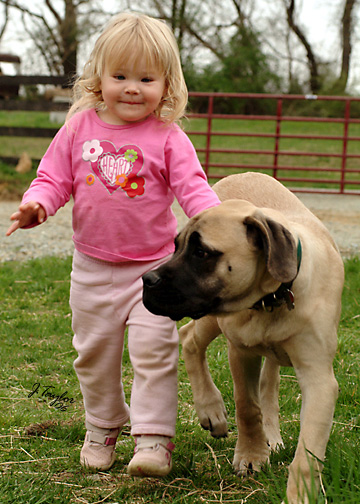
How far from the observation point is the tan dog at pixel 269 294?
255cm

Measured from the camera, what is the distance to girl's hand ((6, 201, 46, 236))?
289 centimetres

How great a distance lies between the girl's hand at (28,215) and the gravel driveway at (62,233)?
201 inches

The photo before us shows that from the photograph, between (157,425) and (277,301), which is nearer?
(277,301)

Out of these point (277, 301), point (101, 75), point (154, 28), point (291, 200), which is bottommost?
point (277, 301)

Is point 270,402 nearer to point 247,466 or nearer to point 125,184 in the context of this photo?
point 247,466

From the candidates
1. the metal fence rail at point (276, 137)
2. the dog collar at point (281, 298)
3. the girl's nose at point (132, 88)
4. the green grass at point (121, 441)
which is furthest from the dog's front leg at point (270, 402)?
the metal fence rail at point (276, 137)

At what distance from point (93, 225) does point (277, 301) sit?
3.26 ft

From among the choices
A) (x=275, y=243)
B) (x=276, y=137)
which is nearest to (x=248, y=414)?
(x=275, y=243)

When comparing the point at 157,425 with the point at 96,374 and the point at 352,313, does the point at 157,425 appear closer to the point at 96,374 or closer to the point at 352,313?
the point at 96,374

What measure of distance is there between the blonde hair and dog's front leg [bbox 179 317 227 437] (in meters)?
1.09

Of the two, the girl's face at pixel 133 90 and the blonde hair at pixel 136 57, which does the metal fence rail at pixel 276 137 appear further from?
the girl's face at pixel 133 90

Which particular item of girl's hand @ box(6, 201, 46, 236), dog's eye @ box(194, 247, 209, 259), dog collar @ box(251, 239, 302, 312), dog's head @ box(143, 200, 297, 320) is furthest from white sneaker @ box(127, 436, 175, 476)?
girl's hand @ box(6, 201, 46, 236)

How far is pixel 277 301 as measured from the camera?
268cm

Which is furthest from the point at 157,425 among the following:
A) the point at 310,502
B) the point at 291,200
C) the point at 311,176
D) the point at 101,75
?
the point at 311,176
